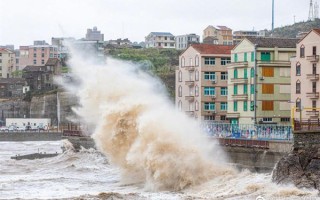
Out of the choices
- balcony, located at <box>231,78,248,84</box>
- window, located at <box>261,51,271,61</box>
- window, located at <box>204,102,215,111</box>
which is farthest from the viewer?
window, located at <box>204,102,215,111</box>

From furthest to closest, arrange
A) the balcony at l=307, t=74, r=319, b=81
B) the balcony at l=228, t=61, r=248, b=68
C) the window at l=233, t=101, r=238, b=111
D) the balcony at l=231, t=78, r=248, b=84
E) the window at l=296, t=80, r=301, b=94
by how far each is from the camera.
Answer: the window at l=233, t=101, r=238, b=111
the balcony at l=228, t=61, r=248, b=68
the balcony at l=231, t=78, r=248, b=84
the window at l=296, t=80, r=301, b=94
the balcony at l=307, t=74, r=319, b=81

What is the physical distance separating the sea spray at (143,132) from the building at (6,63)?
5261 inches

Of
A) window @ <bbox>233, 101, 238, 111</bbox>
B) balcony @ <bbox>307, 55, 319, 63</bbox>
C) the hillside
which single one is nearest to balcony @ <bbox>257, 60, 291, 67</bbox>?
window @ <bbox>233, 101, 238, 111</bbox>

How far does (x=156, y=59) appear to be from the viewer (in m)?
157

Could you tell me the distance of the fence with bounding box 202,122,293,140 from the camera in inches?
1699

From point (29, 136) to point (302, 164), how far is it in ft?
262

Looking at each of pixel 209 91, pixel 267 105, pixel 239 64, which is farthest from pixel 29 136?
pixel 267 105

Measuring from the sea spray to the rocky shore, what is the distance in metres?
5.52

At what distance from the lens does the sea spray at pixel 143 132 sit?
41188mm

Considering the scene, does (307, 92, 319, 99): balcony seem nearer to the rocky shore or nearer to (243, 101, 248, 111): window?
(243, 101, 248, 111): window

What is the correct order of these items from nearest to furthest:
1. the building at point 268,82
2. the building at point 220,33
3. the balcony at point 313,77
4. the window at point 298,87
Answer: the balcony at point 313,77, the window at point 298,87, the building at point 268,82, the building at point 220,33

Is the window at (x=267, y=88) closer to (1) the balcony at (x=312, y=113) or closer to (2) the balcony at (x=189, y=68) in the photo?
(1) the balcony at (x=312, y=113)

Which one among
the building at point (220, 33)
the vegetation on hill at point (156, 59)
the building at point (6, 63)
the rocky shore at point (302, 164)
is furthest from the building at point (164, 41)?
the rocky shore at point (302, 164)

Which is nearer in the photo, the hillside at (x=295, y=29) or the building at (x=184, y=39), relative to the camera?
the hillside at (x=295, y=29)
